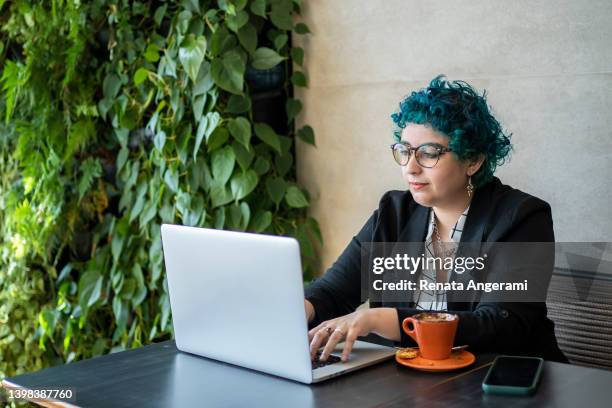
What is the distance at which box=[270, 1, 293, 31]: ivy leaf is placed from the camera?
2908 mm

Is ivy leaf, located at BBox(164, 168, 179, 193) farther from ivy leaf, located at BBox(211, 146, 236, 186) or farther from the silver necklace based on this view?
the silver necklace

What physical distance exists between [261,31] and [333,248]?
2.86 feet

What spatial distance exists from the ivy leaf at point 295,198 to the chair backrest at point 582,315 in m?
1.00

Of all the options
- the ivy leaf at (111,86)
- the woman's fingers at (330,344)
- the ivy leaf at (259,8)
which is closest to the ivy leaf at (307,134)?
the ivy leaf at (259,8)

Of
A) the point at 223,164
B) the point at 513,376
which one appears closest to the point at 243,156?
the point at 223,164

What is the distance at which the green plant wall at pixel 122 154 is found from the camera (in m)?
2.90

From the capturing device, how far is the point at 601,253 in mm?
2355

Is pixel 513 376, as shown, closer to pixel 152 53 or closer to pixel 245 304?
pixel 245 304

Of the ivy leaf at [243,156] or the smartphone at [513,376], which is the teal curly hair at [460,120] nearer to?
the smartphone at [513,376]

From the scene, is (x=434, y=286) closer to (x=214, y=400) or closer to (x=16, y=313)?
(x=214, y=400)

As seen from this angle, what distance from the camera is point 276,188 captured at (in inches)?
117

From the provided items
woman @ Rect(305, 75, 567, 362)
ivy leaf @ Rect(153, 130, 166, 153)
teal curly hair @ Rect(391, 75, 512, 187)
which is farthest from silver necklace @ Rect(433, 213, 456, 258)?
ivy leaf @ Rect(153, 130, 166, 153)

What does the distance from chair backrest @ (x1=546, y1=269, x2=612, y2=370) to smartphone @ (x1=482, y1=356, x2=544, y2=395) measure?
0.72m

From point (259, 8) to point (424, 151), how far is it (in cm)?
106
